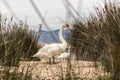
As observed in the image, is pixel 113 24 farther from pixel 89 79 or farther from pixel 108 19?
pixel 89 79

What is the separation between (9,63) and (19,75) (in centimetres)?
50

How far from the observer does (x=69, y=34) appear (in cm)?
1188

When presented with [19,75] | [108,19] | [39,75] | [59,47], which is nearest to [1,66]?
[19,75]

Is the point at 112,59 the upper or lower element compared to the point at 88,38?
lower

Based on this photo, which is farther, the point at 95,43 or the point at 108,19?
the point at 95,43

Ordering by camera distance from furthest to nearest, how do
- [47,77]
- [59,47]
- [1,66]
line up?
[59,47], [47,77], [1,66]

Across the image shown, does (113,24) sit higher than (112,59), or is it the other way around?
(113,24)

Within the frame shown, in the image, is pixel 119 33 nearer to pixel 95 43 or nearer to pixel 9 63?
pixel 9 63

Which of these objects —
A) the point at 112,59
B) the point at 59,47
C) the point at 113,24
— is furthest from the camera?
the point at 59,47

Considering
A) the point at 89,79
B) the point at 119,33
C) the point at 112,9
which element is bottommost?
the point at 89,79

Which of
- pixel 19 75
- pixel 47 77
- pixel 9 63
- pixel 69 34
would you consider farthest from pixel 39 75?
pixel 69 34

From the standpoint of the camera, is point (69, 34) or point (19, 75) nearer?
point (19, 75)

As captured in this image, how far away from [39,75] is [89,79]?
0.90m

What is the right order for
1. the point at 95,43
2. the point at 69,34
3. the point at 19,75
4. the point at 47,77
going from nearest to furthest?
the point at 19,75 < the point at 47,77 < the point at 95,43 < the point at 69,34
